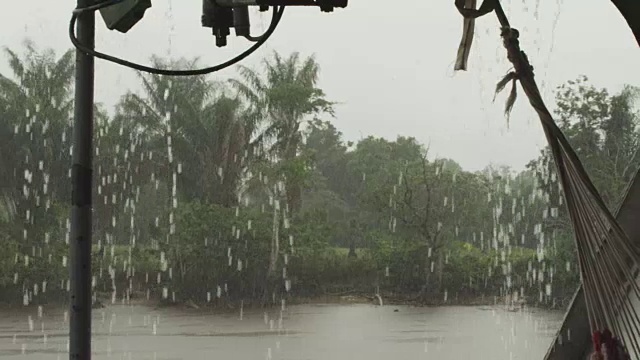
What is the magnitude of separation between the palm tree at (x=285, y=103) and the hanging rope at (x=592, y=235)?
136cm

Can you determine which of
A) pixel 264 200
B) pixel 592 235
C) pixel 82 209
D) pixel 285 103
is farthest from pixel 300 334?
pixel 592 235

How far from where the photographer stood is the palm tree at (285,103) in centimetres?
213

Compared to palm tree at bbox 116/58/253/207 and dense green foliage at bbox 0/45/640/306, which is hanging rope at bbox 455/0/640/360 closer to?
dense green foliage at bbox 0/45/640/306

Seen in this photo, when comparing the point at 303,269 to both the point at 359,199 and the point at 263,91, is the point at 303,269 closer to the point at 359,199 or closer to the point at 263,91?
the point at 359,199

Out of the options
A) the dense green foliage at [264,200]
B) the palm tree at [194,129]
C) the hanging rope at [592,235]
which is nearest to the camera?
the hanging rope at [592,235]

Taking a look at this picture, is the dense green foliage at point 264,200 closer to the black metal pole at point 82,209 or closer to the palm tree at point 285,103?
the palm tree at point 285,103

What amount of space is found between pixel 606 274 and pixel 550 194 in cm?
109

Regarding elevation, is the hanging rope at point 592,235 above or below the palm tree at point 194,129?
below

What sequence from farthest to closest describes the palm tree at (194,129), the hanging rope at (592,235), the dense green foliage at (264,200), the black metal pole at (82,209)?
the palm tree at (194,129) → the dense green foliage at (264,200) → the black metal pole at (82,209) → the hanging rope at (592,235)

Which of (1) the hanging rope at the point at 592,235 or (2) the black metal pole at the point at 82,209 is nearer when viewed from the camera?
(1) the hanging rope at the point at 592,235

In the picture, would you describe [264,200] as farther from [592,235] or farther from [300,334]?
[592,235]

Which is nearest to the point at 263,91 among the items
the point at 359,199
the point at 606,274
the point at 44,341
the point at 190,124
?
the point at 190,124

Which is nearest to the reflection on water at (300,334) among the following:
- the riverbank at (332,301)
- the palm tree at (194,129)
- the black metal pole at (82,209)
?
the riverbank at (332,301)

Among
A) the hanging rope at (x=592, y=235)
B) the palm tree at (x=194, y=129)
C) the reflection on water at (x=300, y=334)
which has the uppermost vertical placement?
the palm tree at (x=194, y=129)
